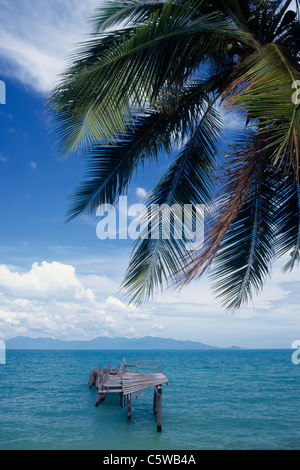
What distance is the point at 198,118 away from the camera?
5.36m

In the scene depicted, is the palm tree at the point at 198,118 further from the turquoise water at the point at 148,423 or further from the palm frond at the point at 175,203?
the turquoise water at the point at 148,423

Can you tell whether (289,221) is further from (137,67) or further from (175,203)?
(137,67)

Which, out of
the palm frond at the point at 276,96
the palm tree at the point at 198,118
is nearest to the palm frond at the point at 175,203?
the palm tree at the point at 198,118

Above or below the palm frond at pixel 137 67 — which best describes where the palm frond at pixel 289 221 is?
below

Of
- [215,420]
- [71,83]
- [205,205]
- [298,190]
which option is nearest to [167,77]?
[71,83]

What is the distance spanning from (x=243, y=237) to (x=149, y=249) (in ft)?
4.92

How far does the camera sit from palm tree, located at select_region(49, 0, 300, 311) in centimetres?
332

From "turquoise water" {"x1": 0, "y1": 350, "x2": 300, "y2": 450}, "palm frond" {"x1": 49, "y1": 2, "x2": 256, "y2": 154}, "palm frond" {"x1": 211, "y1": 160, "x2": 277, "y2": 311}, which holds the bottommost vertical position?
"turquoise water" {"x1": 0, "y1": 350, "x2": 300, "y2": 450}

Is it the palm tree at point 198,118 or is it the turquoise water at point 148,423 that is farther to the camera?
the turquoise water at point 148,423

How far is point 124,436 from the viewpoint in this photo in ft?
50.4

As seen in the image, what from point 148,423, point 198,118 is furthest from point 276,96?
point 148,423

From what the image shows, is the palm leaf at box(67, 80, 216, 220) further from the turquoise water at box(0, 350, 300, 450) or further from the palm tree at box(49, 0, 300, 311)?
the turquoise water at box(0, 350, 300, 450)

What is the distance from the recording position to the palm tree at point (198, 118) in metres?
3.32

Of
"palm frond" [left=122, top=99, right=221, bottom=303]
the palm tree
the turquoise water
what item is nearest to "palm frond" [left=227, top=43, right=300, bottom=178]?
the palm tree
